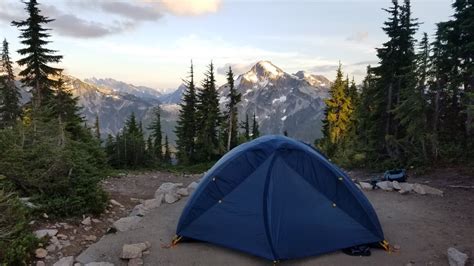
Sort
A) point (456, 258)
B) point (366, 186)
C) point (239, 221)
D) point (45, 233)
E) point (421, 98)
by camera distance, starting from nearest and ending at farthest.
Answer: point (456, 258), point (239, 221), point (45, 233), point (366, 186), point (421, 98)

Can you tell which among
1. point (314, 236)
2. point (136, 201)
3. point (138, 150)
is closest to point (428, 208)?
point (314, 236)

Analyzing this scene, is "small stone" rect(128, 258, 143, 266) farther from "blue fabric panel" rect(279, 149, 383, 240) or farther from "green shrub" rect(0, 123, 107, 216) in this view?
"blue fabric panel" rect(279, 149, 383, 240)

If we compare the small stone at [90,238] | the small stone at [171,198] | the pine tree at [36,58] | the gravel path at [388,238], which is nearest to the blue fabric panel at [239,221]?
the gravel path at [388,238]

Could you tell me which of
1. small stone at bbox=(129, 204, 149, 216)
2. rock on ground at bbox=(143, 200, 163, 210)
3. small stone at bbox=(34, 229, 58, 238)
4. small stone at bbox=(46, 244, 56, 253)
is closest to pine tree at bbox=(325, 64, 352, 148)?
rock on ground at bbox=(143, 200, 163, 210)

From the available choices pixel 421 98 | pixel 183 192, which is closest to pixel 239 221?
pixel 183 192

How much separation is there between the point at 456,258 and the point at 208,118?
3680cm

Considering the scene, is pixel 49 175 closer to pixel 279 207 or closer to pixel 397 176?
pixel 279 207

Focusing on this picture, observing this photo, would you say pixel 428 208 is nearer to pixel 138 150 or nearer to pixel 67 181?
pixel 67 181

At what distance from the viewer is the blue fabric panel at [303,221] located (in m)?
8.60

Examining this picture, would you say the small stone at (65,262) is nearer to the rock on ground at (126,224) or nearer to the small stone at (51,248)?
the small stone at (51,248)

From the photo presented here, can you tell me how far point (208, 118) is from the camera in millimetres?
43500

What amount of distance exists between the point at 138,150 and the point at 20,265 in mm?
27700

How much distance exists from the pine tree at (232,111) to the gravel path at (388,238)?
99.2ft

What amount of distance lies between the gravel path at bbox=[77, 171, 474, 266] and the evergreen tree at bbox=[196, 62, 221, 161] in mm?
30531
